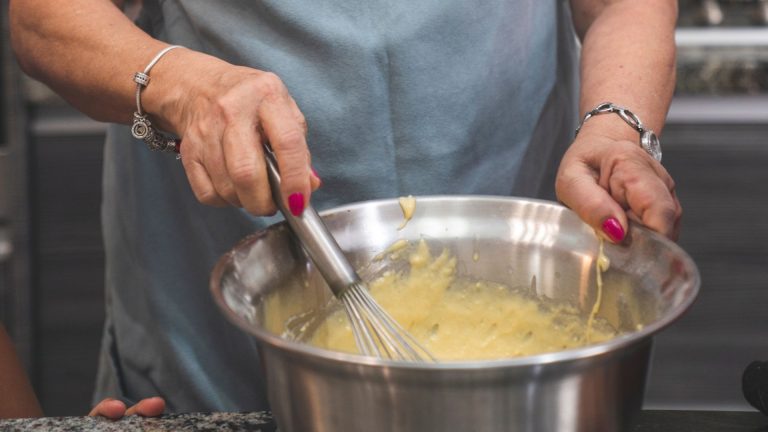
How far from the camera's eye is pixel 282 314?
837mm

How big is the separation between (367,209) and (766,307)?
168cm

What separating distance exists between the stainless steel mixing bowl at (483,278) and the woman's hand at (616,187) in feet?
0.07

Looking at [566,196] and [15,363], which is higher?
[566,196]

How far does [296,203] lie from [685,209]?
1.65m

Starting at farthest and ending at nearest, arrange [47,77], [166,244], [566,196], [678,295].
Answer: [166,244]
[47,77]
[566,196]
[678,295]

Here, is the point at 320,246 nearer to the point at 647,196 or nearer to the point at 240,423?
the point at 240,423

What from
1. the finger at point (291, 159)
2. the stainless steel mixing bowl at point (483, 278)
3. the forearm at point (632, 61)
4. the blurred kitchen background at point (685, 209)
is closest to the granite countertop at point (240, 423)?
the stainless steel mixing bowl at point (483, 278)

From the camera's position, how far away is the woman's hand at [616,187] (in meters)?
0.87

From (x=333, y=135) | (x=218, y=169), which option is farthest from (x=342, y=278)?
(x=333, y=135)

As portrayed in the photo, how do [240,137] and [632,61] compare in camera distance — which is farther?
[632,61]

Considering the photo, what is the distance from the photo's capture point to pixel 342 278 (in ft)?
2.65

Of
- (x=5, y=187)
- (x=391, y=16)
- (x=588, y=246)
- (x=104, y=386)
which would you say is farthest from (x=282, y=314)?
(x=5, y=187)

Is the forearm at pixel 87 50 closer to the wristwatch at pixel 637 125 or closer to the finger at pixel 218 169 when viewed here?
the finger at pixel 218 169

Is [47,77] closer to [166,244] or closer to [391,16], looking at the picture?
[166,244]
